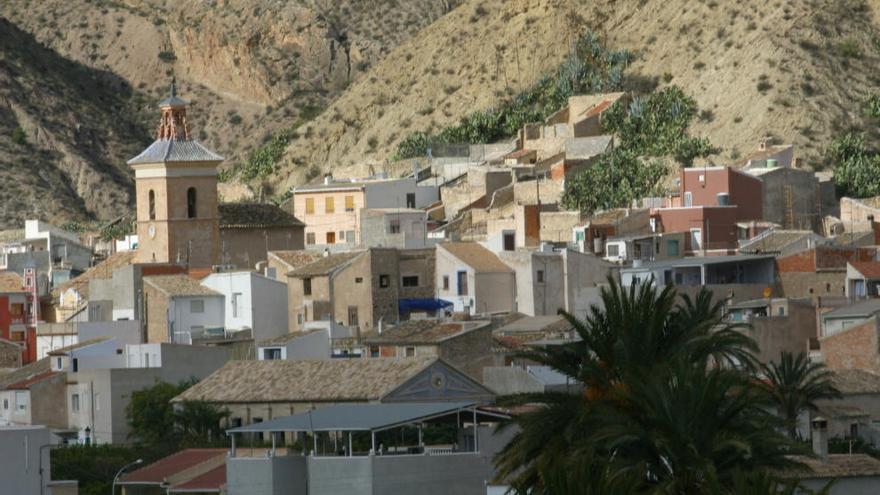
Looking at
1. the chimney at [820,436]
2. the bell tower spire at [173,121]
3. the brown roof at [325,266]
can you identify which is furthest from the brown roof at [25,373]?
the chimney at [820,436]

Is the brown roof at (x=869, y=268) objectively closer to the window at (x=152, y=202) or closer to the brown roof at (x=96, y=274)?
the brown roof at (x=96, y=274)

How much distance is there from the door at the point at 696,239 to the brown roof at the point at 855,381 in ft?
57.0

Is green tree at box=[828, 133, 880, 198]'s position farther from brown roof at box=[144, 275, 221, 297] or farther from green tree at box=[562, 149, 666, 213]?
brown roof at box=[144, 275, 221, 297]

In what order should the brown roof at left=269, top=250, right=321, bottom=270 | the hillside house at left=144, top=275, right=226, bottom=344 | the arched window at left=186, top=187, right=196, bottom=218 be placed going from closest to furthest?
the hillside house at left=144, top=275, right=226, bottom=344 → the brown roof at left=269, top=250, right=321, bottom=270 → the arched window at left=186, top=187, right=196, bottom=218

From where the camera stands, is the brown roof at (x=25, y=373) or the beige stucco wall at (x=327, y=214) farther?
the beige stucco wall at (x=327, y=214)

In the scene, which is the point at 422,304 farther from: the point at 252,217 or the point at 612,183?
the point at 612,183

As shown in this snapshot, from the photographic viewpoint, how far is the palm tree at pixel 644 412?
4497 cm

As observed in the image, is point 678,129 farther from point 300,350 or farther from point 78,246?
point 300,350

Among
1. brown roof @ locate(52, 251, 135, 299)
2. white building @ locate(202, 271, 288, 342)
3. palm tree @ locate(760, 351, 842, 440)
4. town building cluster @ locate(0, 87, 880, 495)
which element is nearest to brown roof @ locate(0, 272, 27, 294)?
town building cluster @ locate(0, 87, 880, 495)

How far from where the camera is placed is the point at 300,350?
72875 mm

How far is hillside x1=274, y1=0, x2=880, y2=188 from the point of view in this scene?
10481 centimetres

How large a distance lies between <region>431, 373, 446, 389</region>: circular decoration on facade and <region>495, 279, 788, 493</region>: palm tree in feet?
31.4

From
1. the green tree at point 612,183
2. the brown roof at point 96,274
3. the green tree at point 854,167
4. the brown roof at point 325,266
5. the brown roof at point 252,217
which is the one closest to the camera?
the brown roof at point 325,266

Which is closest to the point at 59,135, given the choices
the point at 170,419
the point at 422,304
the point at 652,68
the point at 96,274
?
the point at 652,68
